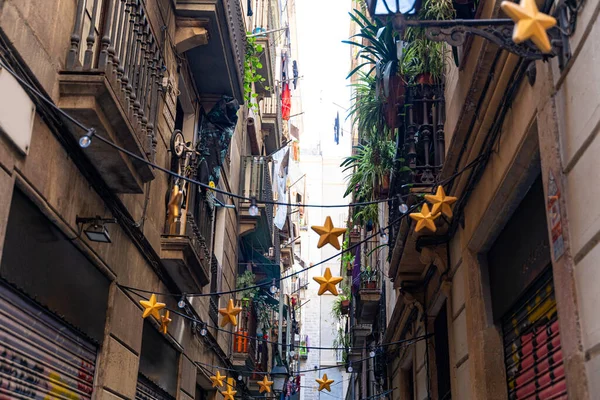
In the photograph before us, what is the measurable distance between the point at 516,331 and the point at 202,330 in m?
6.57

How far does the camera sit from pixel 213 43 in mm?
11406

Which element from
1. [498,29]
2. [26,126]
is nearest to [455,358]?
[498,29]

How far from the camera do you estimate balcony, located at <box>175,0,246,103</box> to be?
1065 centimetres

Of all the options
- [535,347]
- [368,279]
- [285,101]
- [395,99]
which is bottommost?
[535,347]

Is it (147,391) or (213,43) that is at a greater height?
(213,43)

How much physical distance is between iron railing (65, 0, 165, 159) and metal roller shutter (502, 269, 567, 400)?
4.08m

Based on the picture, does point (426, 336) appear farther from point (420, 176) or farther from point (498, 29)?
point (498, 29)

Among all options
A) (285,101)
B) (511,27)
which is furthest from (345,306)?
(511,27)

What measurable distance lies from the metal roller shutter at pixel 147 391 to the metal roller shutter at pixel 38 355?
6.40ft

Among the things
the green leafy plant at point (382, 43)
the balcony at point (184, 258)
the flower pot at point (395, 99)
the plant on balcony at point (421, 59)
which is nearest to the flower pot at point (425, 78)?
the plant on balcony at point (421, 59)

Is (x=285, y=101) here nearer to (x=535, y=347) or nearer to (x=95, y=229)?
(x=95, y=229)

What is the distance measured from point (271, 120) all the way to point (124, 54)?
16.1m

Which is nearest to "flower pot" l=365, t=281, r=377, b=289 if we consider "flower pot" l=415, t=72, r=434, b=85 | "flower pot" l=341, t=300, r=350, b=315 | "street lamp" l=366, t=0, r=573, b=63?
"flower pot" l=415, t=72, r=434, b=85

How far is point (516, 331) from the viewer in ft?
21.6
